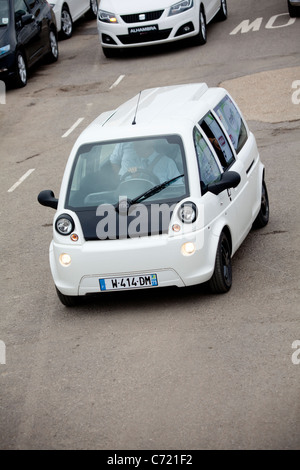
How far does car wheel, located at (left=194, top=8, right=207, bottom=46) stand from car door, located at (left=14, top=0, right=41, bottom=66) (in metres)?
3.37

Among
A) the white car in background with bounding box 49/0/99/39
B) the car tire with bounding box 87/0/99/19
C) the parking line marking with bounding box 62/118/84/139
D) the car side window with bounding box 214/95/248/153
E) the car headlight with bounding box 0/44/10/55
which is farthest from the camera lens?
the car tire with bounding box 87/0/99/19

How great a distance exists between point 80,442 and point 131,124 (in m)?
3.96

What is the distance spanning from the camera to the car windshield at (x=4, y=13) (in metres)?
21.0

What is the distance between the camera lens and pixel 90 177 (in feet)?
32.9

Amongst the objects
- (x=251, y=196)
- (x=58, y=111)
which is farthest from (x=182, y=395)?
(x=58, y=111)

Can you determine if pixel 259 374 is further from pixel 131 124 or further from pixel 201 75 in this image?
pixel 201 75

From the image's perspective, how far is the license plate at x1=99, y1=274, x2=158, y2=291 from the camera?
945cm

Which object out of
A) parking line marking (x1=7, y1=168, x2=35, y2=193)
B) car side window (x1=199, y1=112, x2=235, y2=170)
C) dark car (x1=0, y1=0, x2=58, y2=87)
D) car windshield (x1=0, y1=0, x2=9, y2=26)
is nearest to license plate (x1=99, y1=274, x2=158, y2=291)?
car side window (x1=199, y1=112, x2=235, y2=170)

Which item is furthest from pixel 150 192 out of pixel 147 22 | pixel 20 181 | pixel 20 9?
pixel 20 9

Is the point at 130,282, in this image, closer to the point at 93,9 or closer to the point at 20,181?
the point at 20,181

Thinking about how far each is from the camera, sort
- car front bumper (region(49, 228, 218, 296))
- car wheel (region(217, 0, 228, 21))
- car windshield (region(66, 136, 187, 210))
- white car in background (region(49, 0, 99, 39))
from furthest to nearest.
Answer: white car in background (region(49, 0, 99, 39))
car wheel (region(217, 0, 228, 21))
car windshield (region(66, 136, 187, 210))
car front bumper (region(49, 228, 218, 296))

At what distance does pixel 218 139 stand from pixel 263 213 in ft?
4.92

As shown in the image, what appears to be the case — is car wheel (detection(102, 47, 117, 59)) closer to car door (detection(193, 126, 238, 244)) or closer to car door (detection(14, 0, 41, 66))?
car door (detection(14, 0, 41, 66))

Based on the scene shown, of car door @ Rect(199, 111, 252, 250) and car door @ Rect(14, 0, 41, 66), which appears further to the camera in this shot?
car door @ Rect(14, 0, 41, 66)
